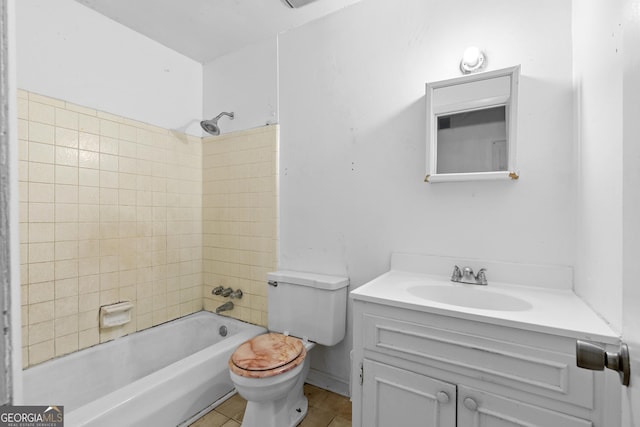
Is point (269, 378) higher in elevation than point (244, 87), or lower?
lower

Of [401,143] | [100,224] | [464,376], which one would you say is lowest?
[464,376]

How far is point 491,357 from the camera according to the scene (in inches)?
36.9

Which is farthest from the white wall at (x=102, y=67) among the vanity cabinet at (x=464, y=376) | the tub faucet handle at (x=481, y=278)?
the tub faucet handle at (x=481, y=278)

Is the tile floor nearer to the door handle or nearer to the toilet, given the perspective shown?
the toilet

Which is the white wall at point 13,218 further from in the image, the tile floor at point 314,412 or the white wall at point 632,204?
the tile floor at point 314,412

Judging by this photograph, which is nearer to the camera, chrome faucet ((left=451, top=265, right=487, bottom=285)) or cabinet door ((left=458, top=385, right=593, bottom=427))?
cabinet door ((left=458, top=385, right=593, bottom=427))

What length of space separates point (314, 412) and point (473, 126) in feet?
5.53

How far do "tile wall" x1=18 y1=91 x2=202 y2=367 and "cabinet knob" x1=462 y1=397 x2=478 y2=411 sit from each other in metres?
1.38

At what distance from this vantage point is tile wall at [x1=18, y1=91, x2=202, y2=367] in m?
1.48

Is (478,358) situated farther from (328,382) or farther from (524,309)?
(328,382)

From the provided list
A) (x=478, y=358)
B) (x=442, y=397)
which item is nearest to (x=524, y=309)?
(x=478, y=358)

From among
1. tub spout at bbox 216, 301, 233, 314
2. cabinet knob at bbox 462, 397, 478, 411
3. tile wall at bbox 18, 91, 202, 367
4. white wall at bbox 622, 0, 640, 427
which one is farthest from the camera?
tub spout at bbox 216, 301, 233, 314

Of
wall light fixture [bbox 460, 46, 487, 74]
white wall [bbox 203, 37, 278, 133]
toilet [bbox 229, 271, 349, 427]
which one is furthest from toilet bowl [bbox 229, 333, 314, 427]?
wall light fixture [bbox 460, 46, 487, 74]

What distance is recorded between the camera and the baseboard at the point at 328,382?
172 cm
